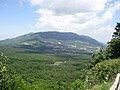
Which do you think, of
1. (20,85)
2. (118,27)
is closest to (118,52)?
(118,27)

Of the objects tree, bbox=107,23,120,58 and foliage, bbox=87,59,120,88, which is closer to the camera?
foliage, bbox=87,59,120,88

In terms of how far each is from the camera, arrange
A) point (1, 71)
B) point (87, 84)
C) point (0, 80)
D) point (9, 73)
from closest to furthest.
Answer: point (87, 84)
point (1, 71)
point (0, 80)
point (9, 73)

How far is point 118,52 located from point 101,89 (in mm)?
39011

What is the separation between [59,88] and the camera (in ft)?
376

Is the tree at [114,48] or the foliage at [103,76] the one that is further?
the tree at [114,48]

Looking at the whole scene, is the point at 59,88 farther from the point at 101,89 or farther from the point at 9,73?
the point at 101,89

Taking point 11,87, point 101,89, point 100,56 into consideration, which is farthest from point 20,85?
point 101,89

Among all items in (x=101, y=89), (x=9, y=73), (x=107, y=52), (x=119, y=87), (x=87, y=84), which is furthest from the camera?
(x=107, y=52)

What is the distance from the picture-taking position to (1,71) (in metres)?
25.7

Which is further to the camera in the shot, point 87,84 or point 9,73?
point 9,73

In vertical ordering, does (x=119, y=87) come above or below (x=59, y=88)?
above

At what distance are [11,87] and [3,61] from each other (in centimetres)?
2531

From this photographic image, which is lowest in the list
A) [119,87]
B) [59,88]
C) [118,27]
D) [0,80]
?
[59,88]

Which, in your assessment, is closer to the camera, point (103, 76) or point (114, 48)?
point (103, 76)
